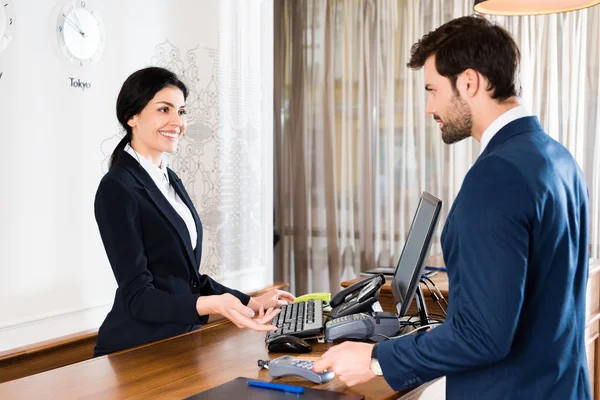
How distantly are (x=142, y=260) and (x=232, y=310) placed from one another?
411 millimetres

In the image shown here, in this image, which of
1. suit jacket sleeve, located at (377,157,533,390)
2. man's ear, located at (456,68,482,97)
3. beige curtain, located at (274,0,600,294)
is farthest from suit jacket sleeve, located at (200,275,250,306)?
beige curtain, located at (274,0,600,294)

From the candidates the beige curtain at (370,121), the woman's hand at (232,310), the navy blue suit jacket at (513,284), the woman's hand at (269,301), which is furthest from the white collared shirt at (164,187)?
the beige curtain at (370,121)

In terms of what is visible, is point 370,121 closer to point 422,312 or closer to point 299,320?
point 422,312

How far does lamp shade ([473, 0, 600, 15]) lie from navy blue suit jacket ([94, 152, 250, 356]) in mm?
1548

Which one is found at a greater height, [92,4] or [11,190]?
[92,4]

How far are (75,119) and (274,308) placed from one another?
4.79ft

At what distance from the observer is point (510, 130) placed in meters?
1.56

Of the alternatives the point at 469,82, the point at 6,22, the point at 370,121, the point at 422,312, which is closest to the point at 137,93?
the point at 6,22

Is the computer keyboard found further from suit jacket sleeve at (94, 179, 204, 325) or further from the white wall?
the white wall

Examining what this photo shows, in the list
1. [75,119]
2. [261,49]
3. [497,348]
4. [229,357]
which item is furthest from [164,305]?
[261,49]

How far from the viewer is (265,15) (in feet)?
15.3

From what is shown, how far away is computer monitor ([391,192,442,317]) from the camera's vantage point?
205 centimetres

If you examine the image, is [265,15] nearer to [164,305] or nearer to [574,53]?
[574,53]

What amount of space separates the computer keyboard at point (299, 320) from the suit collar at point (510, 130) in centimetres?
86
